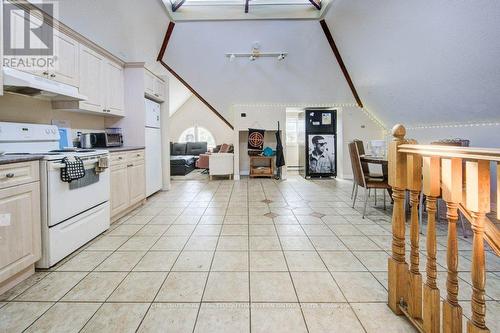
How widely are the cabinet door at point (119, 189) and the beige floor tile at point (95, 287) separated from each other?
49.6 inches

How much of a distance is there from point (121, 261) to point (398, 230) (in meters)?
2.08

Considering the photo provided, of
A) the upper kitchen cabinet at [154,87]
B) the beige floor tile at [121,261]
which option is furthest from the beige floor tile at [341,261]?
the upper kitchen cabinet at [154,87]

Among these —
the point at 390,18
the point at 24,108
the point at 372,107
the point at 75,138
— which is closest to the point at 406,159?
the point at 390,18

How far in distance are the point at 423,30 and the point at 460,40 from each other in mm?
488

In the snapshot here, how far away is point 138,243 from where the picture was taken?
2549 millimetres

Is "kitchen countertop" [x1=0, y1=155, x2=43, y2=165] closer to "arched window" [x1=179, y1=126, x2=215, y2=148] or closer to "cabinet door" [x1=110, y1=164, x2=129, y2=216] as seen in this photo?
"cabinet door" [x1=110, y1=164, x2=129, y2=216]

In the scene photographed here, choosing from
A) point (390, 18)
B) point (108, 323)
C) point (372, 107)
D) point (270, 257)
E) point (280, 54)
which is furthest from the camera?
point (372, 107)

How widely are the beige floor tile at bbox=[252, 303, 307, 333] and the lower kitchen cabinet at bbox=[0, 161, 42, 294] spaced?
1606 millimetres

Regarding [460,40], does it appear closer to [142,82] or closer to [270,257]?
[270,257]

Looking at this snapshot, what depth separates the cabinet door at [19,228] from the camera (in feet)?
5.42

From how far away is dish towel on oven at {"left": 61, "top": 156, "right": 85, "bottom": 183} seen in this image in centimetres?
213

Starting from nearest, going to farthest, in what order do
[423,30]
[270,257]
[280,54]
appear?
[270,257] → [423,30] → [280,54]

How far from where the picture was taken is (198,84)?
6.52 m

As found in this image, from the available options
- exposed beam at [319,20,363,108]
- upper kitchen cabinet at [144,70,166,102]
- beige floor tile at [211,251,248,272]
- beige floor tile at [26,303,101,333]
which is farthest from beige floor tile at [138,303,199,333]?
exposed beam at [319,20,363,108]
